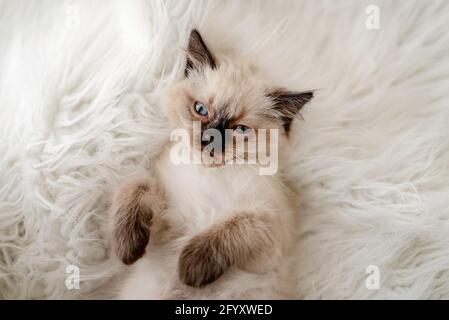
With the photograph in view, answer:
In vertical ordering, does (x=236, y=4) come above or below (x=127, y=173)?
above

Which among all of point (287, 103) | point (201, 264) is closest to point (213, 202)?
point (201, 264)

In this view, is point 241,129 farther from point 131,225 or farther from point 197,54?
point 131,225

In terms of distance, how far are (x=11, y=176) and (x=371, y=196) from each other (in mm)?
735

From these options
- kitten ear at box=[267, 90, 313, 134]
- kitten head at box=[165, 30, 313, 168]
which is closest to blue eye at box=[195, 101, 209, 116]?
kitten head at box=[165, 30, 313, 168]

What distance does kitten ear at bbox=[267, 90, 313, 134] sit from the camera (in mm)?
879

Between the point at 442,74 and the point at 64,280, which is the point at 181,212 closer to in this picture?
the point at 64,280

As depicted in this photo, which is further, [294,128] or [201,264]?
[294,128]

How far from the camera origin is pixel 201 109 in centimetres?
89

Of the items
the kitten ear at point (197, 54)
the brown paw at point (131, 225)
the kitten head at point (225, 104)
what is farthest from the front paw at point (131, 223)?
the kitten ear at point (197, 54)

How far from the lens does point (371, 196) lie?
3.12 ft

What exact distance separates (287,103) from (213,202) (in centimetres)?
24

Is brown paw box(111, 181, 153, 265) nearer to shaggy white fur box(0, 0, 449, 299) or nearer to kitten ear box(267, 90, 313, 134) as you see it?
shaggy white fur box(0, 0, 449, 299)

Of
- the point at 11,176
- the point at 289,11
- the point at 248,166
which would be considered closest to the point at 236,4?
the point at 289,11
